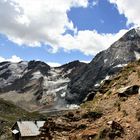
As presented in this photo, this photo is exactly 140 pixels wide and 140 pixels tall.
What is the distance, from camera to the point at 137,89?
97.5 feet

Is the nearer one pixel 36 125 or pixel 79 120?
pixel 79 120

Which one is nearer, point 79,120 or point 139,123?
point 139,123

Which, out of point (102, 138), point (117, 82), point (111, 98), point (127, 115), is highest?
point (117, 82)

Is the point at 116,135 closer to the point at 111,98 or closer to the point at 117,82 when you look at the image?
the point at 111,98

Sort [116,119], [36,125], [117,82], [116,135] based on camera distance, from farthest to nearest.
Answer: [36,125] < [117,82] < [116,119] < [116,135]

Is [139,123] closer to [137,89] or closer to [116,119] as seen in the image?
[116,119]

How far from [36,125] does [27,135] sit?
17.9ft

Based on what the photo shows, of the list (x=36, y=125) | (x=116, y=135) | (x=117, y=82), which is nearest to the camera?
(x=116, y=135)

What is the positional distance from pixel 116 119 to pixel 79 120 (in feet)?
9.55

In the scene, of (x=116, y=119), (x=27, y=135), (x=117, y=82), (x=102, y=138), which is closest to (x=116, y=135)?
(x=102, y=138)

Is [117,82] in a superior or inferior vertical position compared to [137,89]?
superior

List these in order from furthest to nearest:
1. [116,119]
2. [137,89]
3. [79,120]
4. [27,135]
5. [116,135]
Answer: [27,135] < [137,89] < [79,120] < [116,119] < [116,135]

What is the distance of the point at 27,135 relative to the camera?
79875 mm

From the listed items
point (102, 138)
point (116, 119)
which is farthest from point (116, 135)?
point (116, 119)
